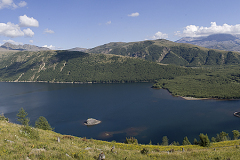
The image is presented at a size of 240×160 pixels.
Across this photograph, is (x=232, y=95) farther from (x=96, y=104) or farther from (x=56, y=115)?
(x=56, y=115)

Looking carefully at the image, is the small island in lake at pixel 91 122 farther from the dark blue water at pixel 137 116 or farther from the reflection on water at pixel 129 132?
the reflection on water at pixel 129 132

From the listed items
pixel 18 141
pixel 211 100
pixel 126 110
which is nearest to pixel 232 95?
pixel 211 100

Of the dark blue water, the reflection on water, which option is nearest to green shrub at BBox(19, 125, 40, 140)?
the dark blue water

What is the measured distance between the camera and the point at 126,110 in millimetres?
140750

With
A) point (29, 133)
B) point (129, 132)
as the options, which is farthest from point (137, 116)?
point (29, 133)

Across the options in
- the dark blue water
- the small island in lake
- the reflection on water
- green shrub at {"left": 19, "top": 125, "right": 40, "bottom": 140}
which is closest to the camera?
green shrub at {"left": 19, "top": 125, "right": 40, "bottom": 140}

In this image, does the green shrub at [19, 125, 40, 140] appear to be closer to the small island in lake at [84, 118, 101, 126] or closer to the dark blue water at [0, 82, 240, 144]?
the dark blue water at [0, 82, 240, 144]

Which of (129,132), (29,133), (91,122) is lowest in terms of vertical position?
(129,132)

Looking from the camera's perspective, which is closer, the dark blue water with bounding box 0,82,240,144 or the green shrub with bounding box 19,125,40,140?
the green shrub with bounding box 19,125,40,140

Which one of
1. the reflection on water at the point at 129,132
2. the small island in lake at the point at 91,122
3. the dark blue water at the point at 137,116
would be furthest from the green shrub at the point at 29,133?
the small island in lake at the point at 91,122

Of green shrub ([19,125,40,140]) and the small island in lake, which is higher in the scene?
green shrub ([19,125,40,140])

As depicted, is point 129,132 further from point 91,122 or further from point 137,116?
point 137,116

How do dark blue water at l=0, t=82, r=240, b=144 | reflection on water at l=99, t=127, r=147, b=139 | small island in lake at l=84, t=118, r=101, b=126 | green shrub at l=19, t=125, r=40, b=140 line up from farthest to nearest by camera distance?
small island in lake at l=84, t=118, r=101, b=126, dark blue water at l=0, t=82, r=240, b=144, reflection on water at l=99, t=127, r=147, b=139, green shrub at l=19, t=125, r=40, b=140

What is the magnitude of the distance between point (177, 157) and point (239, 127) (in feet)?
348
